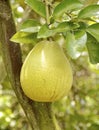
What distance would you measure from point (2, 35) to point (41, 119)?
0.21 metres

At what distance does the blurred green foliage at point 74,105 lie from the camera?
1.91m

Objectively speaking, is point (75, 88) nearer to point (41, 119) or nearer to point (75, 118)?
point (75, 118)

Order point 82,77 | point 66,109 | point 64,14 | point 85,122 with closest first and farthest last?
point 64,14 < point 85,122 < point 66,109 < point 82,77

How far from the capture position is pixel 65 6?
76cm

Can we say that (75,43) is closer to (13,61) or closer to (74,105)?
(13,61)

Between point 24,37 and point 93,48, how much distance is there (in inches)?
5.6

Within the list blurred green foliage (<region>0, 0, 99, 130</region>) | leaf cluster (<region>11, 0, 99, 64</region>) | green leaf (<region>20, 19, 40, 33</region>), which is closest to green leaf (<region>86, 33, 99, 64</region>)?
leaf cluster (<region>11, 0, 99, 64</region>)

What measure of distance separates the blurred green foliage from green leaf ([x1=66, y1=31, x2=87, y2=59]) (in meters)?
0.95

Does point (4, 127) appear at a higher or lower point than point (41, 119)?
lower

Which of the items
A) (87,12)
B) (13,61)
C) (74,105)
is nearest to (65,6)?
(87,12)

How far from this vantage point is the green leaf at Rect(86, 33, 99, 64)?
77cm

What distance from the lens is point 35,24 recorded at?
768mm

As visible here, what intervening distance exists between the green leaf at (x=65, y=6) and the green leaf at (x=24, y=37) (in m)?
0.07

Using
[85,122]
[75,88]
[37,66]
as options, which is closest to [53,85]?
[37,66]
